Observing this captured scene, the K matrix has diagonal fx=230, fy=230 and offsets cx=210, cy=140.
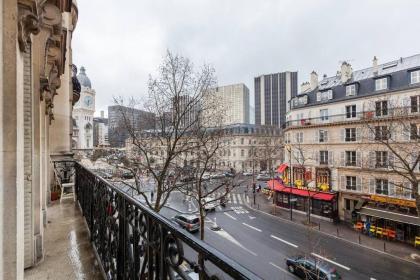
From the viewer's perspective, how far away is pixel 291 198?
27219 mm

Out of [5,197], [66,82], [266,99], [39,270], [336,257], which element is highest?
[266,99]

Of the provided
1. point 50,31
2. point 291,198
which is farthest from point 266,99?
point 50,31

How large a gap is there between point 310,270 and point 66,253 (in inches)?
480

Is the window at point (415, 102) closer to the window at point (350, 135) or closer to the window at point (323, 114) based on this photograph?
the window at point (350, 135)

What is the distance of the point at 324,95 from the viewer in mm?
27297

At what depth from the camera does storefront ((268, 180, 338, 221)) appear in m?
23.6

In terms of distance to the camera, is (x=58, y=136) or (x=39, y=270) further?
(x=58, y=136)

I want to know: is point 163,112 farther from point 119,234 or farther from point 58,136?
point 119,234

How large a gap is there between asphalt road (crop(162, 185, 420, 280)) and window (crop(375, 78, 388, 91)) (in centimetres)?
1499

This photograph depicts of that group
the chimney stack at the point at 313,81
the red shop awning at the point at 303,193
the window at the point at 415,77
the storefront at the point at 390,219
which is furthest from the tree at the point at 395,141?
the chimney stack at the point at 313,81

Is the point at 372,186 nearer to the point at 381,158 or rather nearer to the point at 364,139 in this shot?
the point at 381,158

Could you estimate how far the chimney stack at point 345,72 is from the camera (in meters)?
26.8

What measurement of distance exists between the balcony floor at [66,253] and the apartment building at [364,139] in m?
17.7

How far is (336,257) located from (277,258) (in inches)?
163
